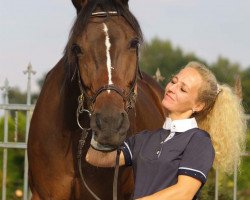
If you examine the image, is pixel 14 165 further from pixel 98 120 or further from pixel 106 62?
pixel 98 120

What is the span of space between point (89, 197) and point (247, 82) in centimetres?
2843

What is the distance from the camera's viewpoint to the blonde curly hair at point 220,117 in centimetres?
336

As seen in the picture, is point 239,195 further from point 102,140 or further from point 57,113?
point 102,140

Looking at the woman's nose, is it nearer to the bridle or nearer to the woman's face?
the woman's face

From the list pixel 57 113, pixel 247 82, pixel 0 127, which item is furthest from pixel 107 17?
pixel 247 82

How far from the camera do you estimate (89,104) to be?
3.98 m

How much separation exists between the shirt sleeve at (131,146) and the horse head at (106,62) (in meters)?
0.05

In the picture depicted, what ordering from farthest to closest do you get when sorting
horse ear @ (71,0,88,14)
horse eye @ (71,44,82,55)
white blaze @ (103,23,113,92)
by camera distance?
horse ear @ (71,0,88,14) → horse eye @ (71,44,82,55) → white blaze @ (103,23,113,92)

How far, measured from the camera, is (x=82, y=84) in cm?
411

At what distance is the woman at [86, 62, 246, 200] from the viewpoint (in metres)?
3.11

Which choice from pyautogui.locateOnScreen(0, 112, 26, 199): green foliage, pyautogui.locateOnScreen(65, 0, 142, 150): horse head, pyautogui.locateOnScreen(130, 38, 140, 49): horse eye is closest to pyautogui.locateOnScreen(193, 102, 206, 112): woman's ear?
pyautogui.locateOnScreen(65, 0, 142, 150): horse head

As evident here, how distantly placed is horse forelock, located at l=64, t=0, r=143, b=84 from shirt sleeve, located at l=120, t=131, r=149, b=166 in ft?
2.98

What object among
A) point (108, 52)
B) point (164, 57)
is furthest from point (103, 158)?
point (164, 57)

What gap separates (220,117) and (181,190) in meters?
0.53
